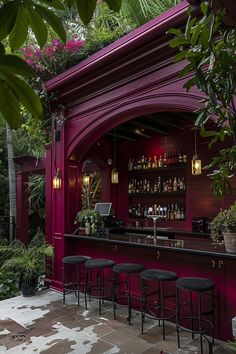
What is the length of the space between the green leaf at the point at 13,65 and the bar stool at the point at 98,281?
147 inches

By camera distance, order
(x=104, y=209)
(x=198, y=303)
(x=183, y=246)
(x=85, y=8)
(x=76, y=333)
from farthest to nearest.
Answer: (x=104, y=209) < (x=183, y=246) < (x=76, y=333) < (x=198, y=303) < (x=85, y=8)

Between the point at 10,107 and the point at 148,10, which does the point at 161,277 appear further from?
the point at 148,10

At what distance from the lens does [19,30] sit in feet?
2.50

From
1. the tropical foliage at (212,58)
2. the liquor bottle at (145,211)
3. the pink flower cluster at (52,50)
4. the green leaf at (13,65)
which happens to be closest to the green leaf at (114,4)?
the green leaf at (13,65)

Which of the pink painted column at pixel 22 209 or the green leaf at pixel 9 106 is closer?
the green leaf at pixel 9 106

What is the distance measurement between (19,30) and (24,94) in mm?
190

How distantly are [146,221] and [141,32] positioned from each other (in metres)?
4.13

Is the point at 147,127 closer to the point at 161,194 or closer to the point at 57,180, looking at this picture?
the point at 161,194

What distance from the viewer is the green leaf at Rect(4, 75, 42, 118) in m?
0.68

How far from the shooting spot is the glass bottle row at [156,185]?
20.6 feet

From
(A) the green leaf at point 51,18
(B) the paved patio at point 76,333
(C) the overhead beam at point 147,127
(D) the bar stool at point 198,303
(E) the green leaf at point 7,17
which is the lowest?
(B) the paved patio at point 76,333

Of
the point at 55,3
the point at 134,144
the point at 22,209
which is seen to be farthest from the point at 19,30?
the point at 22,209

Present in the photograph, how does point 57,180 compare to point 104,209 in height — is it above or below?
above

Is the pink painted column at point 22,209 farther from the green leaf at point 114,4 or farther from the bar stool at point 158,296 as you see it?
the green leaf at point 114,4
